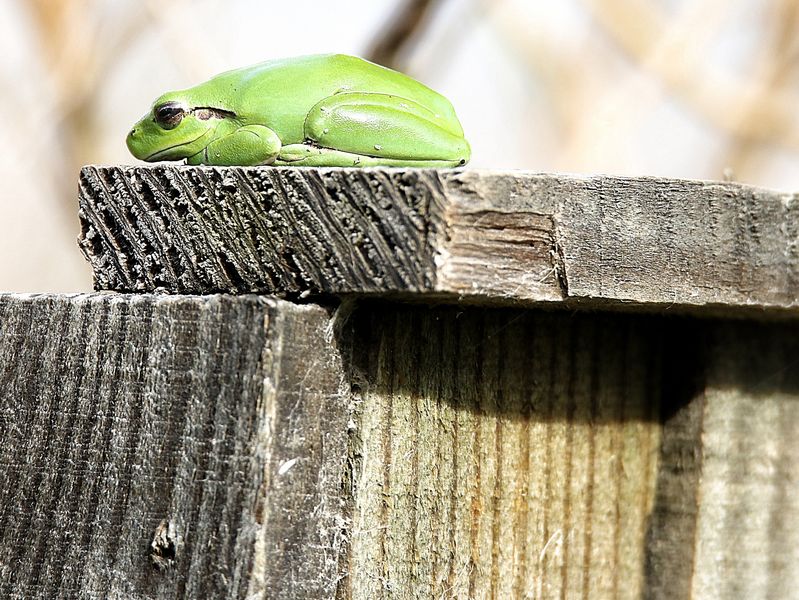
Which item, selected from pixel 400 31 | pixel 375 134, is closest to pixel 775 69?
pixel 400 31

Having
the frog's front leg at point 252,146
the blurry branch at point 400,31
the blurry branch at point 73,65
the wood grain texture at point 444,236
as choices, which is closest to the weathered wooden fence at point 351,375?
the wood grain texture at point 444,236

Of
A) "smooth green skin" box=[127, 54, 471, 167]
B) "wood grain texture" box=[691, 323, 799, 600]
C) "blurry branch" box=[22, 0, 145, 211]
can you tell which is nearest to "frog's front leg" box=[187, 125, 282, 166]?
"smooth green skin" box=[127, 54, 471, 167]

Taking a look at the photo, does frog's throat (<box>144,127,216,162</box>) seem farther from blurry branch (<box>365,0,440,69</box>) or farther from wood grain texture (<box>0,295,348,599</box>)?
blurry branch (<box>365,0,440,69</box>)

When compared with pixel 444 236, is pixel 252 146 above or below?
above

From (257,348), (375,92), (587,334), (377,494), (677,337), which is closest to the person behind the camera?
(257,348)

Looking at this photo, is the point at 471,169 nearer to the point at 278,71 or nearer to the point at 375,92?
the point at 375,92

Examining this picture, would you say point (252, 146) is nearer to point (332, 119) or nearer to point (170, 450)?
point (332, 119)

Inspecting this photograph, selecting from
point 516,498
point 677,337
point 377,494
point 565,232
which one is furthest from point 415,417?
point 677,337
